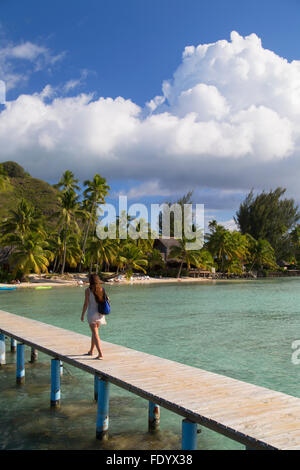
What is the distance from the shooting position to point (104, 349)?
27.2ft

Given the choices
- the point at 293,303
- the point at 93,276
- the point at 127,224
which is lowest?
the point at 293,303

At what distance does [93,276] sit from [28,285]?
1255 inches

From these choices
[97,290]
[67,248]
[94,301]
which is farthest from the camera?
[67,248]

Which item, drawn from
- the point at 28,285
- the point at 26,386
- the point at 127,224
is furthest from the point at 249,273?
the point at 26,386


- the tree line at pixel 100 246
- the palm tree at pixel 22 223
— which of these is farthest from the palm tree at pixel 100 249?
the palm tree at pixel 22 223

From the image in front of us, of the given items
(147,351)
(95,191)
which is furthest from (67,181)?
(147,351)

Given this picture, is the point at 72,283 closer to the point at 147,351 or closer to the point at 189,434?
the point at 147,351

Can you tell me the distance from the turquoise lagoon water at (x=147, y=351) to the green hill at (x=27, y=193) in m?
54.5

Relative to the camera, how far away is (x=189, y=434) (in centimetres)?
497

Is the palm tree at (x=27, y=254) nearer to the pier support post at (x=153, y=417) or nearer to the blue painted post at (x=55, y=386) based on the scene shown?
the blue painted post at (x=55, y=386)

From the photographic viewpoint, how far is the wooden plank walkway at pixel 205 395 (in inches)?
174

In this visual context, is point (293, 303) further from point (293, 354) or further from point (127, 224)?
point (127, 224)

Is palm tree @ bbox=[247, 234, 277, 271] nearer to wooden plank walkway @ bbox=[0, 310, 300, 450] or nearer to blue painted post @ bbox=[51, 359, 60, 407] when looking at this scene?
wooden plank walkway @ bbox=[0, 310, 300, 450]

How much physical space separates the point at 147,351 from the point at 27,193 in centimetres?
8094
